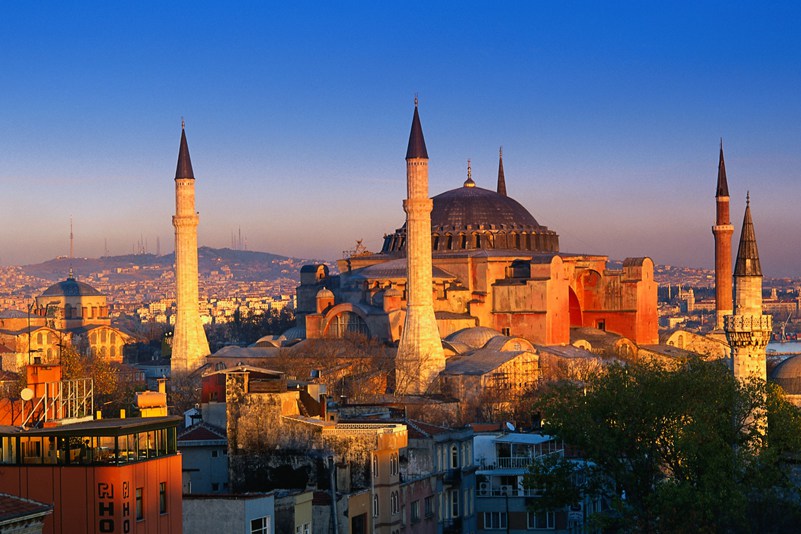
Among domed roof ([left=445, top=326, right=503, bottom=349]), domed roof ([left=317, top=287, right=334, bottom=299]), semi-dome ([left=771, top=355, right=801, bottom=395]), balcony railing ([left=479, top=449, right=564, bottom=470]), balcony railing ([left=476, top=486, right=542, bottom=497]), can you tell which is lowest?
balcony railing ([left=476, top=486, right=542, bottom=497])

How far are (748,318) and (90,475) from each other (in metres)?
21.0

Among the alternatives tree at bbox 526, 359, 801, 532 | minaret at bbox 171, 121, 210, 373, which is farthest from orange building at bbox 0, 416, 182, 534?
minaret at bbox 171, 121, 210, 373

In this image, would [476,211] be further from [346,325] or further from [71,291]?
[71,291]

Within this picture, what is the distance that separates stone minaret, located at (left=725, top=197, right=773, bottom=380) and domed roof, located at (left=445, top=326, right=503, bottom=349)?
2700cm

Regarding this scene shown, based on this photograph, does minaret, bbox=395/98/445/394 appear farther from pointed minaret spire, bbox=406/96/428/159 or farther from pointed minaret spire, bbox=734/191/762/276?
pointed minaret spire, bbox=734/191/762/276

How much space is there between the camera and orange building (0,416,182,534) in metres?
24.8

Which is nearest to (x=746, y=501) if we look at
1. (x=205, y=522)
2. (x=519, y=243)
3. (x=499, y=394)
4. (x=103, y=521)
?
(x=205, y=522)

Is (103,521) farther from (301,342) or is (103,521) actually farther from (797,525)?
(301,342)

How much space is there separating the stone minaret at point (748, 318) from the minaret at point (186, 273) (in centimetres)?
2948

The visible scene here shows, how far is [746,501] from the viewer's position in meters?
32.8

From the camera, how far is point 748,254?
1665 inches

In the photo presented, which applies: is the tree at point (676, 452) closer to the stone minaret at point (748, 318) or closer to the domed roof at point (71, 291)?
the stone minaret at point (748, 318)

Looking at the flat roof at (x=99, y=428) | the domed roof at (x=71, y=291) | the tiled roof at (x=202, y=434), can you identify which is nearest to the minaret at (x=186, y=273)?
the tiled roof at (x=202, y=434)

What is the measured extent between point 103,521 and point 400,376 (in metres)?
38.3
